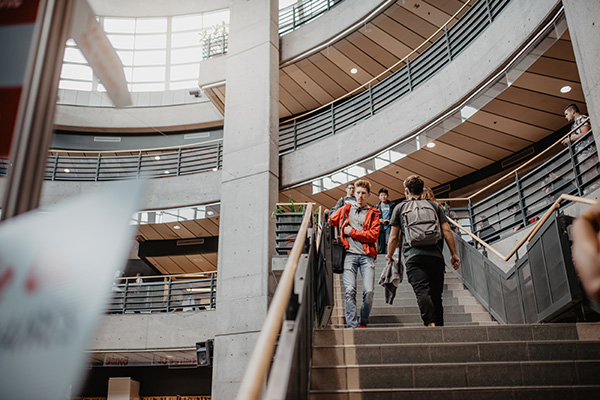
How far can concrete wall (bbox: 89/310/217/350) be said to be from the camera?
11914 millimetres

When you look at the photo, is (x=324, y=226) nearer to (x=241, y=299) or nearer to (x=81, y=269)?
(x=81, y=269)

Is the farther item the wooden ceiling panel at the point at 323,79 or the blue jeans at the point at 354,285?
the wooden ceiling panel at the point at 323,79

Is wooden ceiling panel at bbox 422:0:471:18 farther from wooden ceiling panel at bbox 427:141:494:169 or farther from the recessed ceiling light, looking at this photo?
the recessed ceiling light

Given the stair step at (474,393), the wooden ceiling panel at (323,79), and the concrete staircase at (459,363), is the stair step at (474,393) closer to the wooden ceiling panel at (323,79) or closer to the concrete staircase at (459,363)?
the concrete staircase at (459,363)

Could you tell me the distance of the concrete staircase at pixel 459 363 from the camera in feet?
11.1

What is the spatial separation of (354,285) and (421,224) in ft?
3.30

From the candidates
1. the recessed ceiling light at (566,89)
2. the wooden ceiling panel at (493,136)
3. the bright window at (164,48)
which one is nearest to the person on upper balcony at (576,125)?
the recessed ceiling light at (566,89)

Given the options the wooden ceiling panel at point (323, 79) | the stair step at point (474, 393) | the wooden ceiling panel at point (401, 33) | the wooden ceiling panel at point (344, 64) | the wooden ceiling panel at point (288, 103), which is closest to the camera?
the stair step at point (474, 393)

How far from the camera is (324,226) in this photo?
539cm

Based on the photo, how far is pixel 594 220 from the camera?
1.51 metres

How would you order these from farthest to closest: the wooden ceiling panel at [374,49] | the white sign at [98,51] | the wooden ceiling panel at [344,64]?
1. the wooden ceiling panel at [344,64]
2. the wooden ceiling panel at [374,49]
3. the white sign at [98,51]

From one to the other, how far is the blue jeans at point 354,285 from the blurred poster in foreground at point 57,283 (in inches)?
159

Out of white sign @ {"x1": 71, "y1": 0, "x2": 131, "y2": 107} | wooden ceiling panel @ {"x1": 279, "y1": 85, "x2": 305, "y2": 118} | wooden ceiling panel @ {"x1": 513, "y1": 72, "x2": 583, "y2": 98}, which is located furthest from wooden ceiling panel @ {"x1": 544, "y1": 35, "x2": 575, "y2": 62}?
white sign @ {"x1": 71, "y1": 0, "x2": 131, "y2": 107}

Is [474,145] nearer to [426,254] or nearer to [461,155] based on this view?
[461,155]
